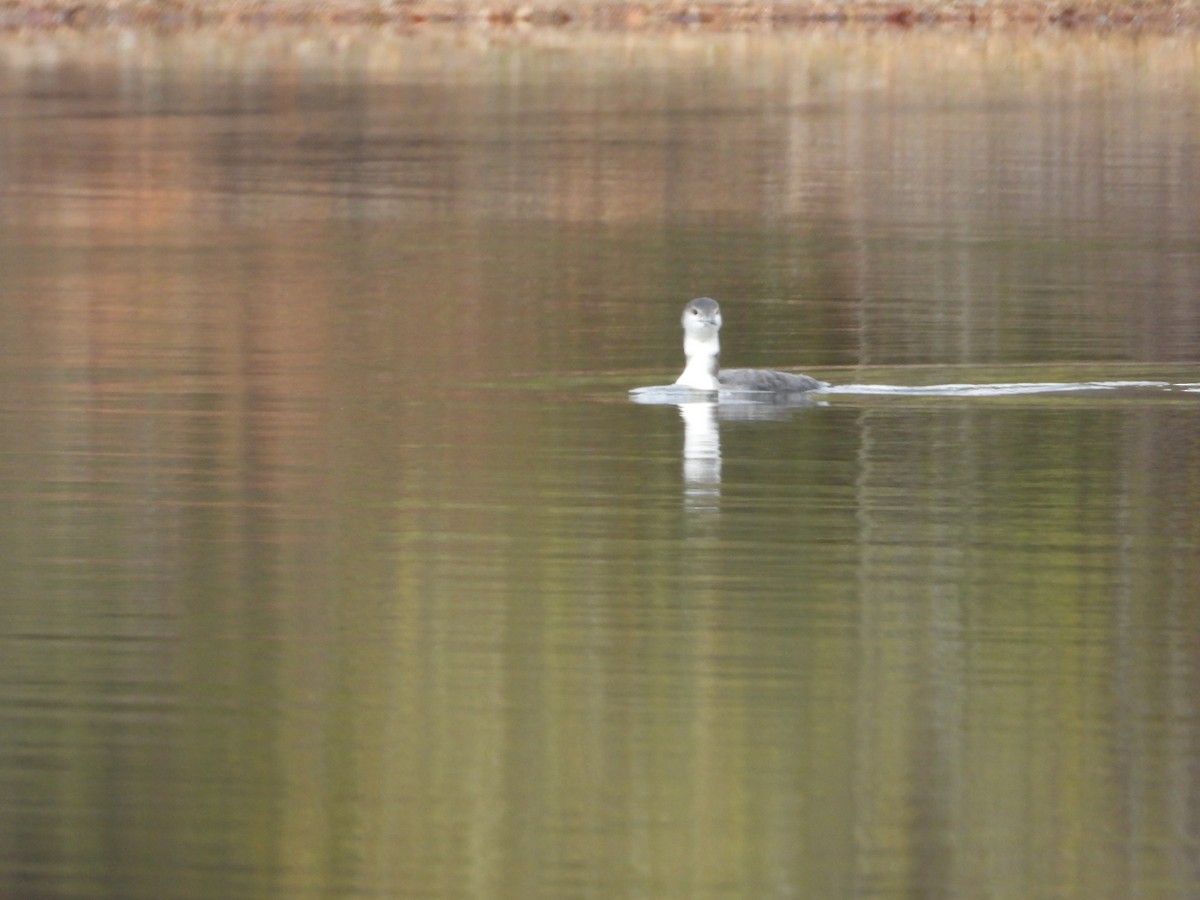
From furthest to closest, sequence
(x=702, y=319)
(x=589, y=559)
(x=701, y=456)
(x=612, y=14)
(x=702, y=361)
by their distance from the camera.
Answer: (x=612, y=14) < (x=702, y=361) < (x=702, y=319) < (x=701, y=456) < (x=589, y=559)

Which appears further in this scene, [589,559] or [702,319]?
[702,319]

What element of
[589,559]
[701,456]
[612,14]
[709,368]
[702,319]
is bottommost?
[589,559]

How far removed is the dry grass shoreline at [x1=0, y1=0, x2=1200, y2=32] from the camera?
260 feet

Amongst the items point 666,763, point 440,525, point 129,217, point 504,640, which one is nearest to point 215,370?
point 440,525

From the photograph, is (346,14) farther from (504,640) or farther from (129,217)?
(504,640)

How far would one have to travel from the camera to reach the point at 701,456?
55.4ft

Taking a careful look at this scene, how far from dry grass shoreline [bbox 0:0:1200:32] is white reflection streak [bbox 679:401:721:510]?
60900 millimetres

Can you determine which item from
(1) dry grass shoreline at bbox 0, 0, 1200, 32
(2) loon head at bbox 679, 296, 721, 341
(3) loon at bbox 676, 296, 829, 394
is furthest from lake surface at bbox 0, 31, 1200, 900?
(1) dry grass shoreline at bbox 0, 0, 1200, 32

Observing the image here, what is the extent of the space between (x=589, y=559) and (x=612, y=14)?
69.1 meters

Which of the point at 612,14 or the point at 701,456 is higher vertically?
the point at 612,14

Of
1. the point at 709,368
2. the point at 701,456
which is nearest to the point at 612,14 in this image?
the point at 709,368

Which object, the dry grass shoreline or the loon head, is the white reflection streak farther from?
the dry grass shoreline

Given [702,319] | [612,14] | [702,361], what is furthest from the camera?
[612,14]

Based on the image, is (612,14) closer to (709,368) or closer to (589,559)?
(709,368)
